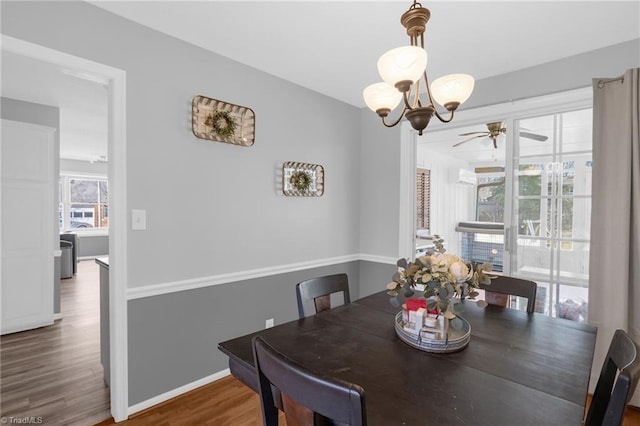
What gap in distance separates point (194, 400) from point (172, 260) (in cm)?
101

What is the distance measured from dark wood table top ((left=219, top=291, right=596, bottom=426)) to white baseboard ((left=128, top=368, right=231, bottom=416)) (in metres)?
1.32

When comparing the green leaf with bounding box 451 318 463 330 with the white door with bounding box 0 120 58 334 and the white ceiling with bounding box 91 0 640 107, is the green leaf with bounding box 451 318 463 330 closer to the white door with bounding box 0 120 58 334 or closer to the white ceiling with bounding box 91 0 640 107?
the white ceiling with bounding box 91 0 640 107

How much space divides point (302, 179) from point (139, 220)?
1.47 metres

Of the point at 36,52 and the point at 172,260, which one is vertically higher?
the point at 36,52

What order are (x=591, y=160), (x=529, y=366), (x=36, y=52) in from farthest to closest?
(x=591, y=160) < (x=36, y=52) < (x=529, y=366)

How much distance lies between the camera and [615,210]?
85.3 inches

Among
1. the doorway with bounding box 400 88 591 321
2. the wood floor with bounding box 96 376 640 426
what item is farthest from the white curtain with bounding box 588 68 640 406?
the wood floor with bounding box 96 376 640 426

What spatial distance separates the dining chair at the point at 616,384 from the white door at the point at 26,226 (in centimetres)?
468

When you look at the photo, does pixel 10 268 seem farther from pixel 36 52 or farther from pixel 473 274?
pixel 473 274

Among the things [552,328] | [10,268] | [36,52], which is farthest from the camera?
[10,268]

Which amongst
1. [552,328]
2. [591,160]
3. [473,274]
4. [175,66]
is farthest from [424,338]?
[175,66]

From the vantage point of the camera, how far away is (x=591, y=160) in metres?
2.40

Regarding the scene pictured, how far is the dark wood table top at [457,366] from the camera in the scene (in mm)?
901

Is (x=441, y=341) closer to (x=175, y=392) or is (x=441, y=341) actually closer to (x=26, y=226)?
(x=175, y=392)
